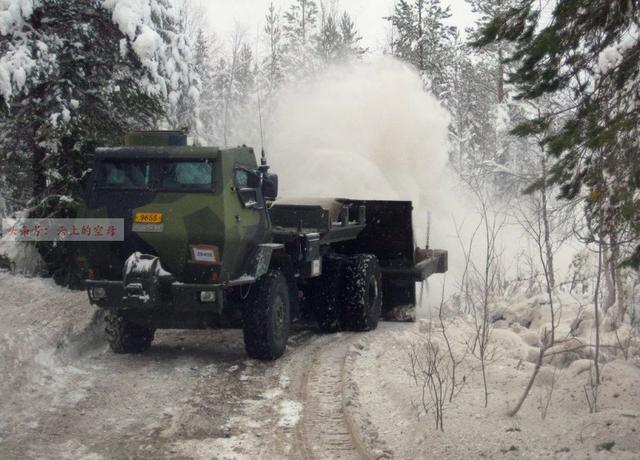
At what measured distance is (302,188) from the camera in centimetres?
1522

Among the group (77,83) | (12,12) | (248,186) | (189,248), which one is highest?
(12,12)

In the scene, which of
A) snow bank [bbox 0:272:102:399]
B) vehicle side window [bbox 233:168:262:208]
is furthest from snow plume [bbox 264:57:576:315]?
vehicle side window [bbox 233:168:262:208]

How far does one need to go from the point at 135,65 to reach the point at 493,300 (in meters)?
7.65

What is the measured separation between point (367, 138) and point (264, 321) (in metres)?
9.88

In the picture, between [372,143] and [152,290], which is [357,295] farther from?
[372,143]

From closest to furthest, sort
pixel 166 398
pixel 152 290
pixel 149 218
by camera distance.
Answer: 1. pixel 166 398
2. pixel 152 290
3. pixel 149 218

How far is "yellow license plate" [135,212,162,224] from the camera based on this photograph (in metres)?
8.00

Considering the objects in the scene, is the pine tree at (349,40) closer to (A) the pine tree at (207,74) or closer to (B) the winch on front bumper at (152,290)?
(A) the pine tree at (207,74)

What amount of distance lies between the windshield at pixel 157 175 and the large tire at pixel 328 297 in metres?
3.10

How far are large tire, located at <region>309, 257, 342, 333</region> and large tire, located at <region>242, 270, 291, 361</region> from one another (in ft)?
5.72

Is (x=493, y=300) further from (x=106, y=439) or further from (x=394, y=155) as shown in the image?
(x=106, y=439)

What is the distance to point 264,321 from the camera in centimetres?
845

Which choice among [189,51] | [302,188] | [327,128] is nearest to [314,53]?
[327,128]

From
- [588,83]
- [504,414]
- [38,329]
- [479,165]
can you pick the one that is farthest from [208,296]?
[479,165]
